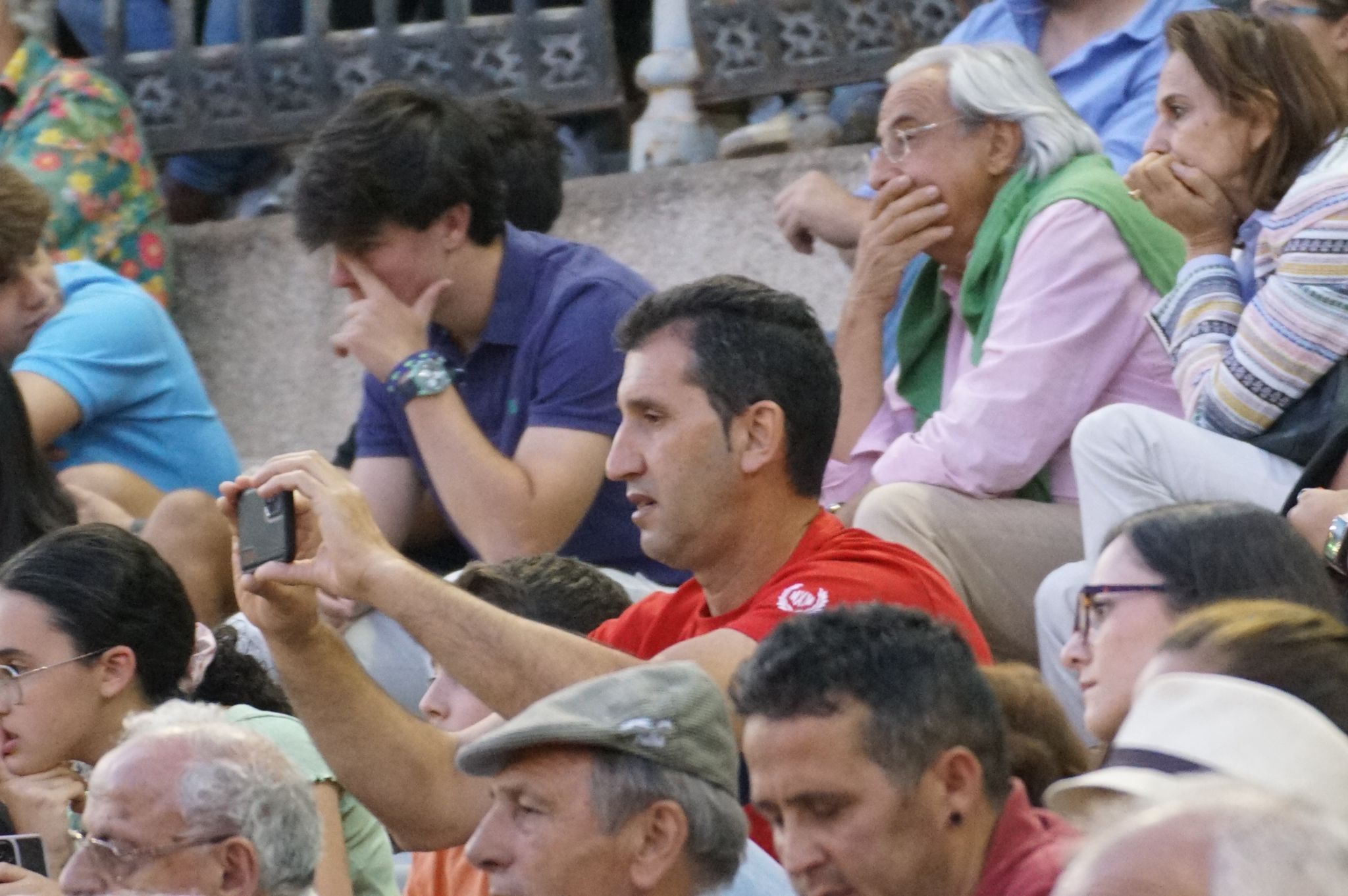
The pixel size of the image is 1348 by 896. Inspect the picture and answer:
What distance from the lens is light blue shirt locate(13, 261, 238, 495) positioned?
226 inches

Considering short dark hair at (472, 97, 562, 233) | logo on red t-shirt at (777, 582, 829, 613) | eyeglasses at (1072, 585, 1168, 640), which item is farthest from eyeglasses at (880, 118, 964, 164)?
eyeglasses at (1072, 585, 1168, 640)

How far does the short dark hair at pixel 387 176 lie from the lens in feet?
16.5

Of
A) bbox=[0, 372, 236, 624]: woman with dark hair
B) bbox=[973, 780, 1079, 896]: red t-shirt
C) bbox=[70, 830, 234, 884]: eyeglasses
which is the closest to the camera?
bbox=[973, 780, 1079, 896]: red t-shirt

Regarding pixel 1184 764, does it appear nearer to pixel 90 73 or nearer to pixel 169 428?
pixel 169 428

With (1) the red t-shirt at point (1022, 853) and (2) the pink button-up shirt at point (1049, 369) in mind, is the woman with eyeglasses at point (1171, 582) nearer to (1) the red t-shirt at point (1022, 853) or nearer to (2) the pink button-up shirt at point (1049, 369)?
(1) the red t-shirt at point (1022, 853)

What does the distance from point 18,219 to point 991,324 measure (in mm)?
2330

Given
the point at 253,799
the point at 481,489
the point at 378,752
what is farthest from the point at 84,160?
the point at 253,799

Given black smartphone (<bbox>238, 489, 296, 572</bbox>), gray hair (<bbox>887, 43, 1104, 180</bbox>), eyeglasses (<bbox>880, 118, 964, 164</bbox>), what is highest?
gray hair (<bbox>887, 43, 1104, 180</bbox>)

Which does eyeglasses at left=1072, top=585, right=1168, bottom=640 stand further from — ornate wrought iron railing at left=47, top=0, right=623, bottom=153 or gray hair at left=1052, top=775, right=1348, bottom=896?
ornate wrought iron railing at left=47, top=0, right=623, bottom=153

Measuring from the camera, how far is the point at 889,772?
2912 mm

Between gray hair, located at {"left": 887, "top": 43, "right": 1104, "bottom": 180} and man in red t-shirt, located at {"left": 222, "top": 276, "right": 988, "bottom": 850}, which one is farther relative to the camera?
gray hair, located at {"left": 887, "top": 43, "right": 1104, "bottom": 180}

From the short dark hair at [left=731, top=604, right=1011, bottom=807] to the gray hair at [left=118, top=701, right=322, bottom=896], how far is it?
33.3 inches

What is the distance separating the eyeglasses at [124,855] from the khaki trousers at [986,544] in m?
1.45

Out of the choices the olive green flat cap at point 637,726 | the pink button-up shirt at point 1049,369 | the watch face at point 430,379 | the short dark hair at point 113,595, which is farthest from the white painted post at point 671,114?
the olive green flat cap at point 637,726
